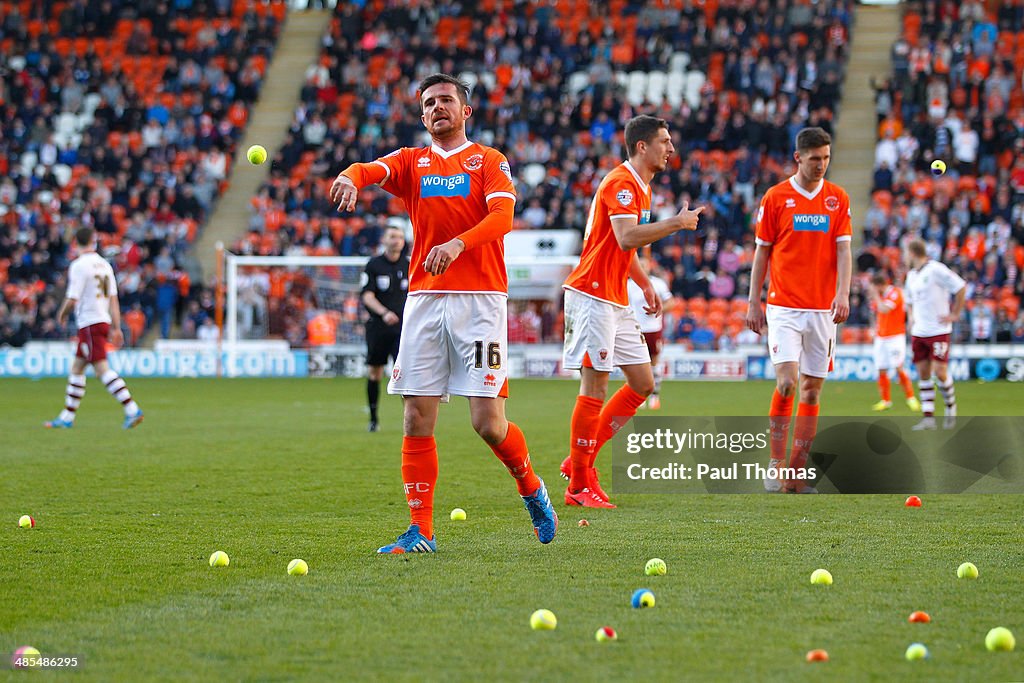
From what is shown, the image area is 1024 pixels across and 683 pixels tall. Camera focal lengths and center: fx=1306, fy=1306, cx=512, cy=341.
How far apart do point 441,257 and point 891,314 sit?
13978 millimetres

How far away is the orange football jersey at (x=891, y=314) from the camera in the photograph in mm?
18594

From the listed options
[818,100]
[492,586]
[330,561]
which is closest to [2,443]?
[330,561]

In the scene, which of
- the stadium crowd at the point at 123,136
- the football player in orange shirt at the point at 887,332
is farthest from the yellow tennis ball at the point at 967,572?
the stadium crowd at the point at 123,136

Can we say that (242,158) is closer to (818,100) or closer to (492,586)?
(818,100)

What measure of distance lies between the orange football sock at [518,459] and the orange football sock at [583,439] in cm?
165

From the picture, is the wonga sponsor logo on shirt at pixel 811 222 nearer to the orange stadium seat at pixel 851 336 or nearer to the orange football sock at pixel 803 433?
the orange football sock at pixel 803 433

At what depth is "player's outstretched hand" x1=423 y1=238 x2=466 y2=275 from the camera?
5914 mm

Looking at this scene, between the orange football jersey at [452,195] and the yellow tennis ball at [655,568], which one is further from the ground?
the orange football jersey at [452,195]

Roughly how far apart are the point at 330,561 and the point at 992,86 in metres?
28.1

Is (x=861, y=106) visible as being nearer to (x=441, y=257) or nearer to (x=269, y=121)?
(x=269, y=121)

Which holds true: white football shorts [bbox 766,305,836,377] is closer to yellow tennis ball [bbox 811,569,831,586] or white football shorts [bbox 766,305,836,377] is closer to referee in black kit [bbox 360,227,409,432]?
yellow tennis ball [bbox 811,569,831,586]

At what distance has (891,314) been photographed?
735 inches

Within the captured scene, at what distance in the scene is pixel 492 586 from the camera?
18.1 ft

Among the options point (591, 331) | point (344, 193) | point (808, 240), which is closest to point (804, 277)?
point (808, 240)
